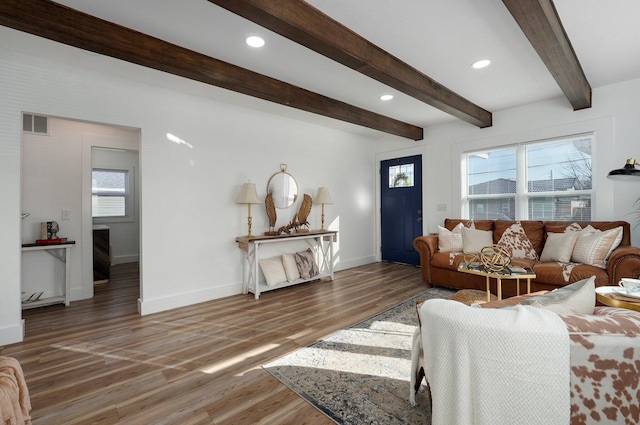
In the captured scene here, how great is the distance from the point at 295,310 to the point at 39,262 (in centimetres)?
318

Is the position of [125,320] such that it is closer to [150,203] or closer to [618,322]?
[150,203]

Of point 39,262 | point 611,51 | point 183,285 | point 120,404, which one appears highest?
point 611,51

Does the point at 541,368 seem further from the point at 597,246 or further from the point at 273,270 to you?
the point at 273,270

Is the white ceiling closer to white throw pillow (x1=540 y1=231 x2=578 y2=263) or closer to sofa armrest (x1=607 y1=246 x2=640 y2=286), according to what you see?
white throw pillow (x1=540 y1=231 x2=578 y2=263)

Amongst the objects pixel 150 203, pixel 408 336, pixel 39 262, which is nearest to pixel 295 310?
pixel 408 336

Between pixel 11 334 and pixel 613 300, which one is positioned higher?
pixel 613 300

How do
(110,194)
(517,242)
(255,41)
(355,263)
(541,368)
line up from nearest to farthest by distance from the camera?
(541,368)
(255,41)
(517,242)
(355,263)
(110,194)

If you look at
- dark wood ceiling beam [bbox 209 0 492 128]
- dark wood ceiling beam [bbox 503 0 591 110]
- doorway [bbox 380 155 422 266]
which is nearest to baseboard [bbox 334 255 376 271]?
doorway [bbox 380 155 422 266]

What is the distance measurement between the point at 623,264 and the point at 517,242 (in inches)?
43.5

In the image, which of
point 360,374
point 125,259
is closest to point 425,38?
point 360,374

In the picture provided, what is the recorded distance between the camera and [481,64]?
2.94 metres

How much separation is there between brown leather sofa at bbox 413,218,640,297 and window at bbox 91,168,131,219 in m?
5.98

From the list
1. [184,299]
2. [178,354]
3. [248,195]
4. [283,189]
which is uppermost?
[283,189]

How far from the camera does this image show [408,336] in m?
2.59
